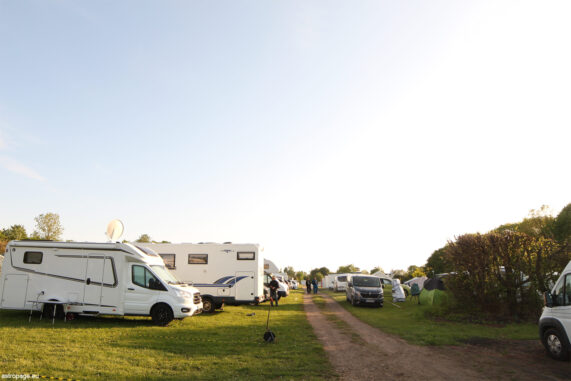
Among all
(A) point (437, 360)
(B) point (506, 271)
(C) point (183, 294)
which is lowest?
(A) point (437, 360)

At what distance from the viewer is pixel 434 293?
19.2m

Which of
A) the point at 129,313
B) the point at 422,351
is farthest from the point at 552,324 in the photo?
the point at 129,313

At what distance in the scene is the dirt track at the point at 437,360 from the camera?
7113 mm

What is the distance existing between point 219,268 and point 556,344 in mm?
13989

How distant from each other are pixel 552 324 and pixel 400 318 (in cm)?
873

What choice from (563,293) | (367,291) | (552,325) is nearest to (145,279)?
(552,325)

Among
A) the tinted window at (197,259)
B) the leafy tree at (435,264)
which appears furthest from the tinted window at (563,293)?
the leafy tree at (435,264)

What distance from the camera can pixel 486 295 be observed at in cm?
1519

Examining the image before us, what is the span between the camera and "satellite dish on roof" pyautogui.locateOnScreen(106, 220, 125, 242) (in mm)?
14922

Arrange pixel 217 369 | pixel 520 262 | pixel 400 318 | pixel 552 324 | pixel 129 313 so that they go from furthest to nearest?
pixel 400 318, pixel 520 262, pixel 129 313, pixel 552 324, pixel 217 369

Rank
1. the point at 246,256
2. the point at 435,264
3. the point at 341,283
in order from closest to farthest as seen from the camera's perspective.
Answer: the point at 246,256
the point at 341,283
the point at 435,264

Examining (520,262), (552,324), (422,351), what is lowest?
(422,351)

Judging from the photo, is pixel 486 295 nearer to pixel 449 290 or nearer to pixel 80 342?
pixel 449 290

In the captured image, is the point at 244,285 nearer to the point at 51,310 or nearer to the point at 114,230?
the point at 114,230
